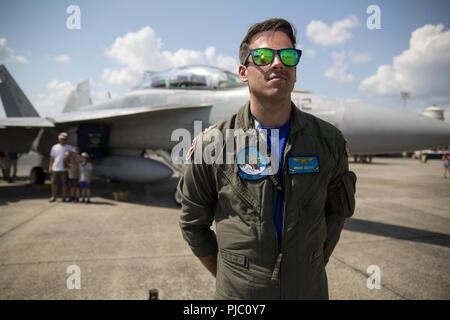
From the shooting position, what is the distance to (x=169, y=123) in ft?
22.1

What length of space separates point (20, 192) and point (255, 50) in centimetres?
1020

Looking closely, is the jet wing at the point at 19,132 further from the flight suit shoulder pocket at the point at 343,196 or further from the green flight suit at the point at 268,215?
the flight suit shoulder pocket at the point at 343,196

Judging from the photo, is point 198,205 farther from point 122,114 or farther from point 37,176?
point 37,176

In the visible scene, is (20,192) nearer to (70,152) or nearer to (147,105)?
(70,152)

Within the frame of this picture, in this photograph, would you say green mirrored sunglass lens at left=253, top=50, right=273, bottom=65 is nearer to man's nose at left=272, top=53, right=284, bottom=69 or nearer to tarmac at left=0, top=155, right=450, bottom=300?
man's nose at left=272, top=53, right=284, bottom=69

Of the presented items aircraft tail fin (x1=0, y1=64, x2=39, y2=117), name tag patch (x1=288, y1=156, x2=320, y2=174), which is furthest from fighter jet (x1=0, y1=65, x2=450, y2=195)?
aircraft tail fin (x1=0, y1=64, x2=39, y2=117)

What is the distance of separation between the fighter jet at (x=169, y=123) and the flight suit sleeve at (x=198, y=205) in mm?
3554

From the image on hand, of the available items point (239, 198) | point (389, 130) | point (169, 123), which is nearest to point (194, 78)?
point (169, 123)

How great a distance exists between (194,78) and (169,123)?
126cm

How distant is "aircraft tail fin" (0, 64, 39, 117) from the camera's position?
1320 centimetres

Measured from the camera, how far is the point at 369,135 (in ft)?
13.9

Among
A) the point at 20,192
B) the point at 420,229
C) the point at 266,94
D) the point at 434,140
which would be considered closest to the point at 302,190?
the point at 266,94

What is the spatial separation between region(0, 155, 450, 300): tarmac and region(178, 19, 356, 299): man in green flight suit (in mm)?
1711

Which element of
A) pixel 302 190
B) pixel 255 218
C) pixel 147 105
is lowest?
pixel 255 218
